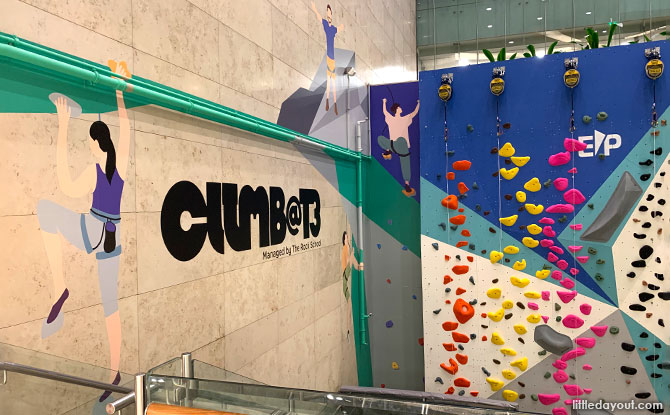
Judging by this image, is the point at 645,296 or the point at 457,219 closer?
the point at 645,296

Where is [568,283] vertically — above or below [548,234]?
below

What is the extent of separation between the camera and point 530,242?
439 centimetres

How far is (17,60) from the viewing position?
158cm

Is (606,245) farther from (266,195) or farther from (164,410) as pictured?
(164,410)

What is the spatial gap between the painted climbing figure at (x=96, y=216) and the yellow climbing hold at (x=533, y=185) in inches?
134

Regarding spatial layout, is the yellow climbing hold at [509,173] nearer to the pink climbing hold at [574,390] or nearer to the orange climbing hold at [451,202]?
the orange climbing hold at [451,202]

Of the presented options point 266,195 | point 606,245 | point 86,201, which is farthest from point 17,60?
point 606,245

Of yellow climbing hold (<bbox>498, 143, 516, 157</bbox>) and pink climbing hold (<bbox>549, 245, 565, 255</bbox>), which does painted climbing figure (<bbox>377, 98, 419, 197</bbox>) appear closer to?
yellow climbing hold (<bbox>498, 143, 516, 157</bbox>)

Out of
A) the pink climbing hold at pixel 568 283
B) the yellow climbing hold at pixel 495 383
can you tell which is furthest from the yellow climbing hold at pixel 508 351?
the pink climbing hold at pixel 568 283

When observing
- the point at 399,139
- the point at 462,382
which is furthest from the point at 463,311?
the point at 399,139

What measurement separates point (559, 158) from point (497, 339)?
167 centimetres

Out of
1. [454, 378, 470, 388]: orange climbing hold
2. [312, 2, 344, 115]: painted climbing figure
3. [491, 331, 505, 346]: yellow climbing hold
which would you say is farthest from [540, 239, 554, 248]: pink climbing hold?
[312, 2, 344, 115]: painted climbing figure

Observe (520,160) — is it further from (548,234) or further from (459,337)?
(459,337)

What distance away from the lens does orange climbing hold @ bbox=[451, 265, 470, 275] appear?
4.58 m
